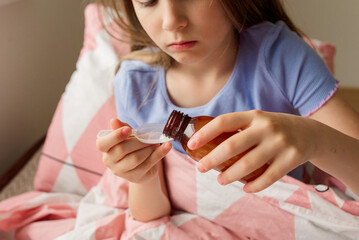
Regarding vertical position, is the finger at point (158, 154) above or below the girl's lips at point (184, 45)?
below

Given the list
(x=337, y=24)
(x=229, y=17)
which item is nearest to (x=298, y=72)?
(x=229, y=17)

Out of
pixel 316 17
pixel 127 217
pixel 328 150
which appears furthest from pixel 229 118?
pixel 316 17

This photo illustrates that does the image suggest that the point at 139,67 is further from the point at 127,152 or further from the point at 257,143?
the point at 257,143

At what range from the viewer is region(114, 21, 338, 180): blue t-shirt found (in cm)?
74

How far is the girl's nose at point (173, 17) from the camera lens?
61cm

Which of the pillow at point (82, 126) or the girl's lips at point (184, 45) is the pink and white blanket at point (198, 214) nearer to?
the pillow at point (82, 126)

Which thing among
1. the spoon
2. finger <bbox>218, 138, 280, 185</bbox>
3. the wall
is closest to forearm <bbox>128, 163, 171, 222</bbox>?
the spoon

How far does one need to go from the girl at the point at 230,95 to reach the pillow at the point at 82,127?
221 mm

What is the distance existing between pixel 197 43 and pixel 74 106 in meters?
0.61

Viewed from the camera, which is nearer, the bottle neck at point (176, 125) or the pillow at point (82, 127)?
the bottle neck at point (176, 125)

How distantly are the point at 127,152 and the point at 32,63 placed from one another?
951mm

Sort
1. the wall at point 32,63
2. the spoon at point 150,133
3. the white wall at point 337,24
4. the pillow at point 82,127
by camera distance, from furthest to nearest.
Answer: the white wall at point 337,24
the wall at point 32,63
the pillow at point 82,127
the spoon at point 150,133

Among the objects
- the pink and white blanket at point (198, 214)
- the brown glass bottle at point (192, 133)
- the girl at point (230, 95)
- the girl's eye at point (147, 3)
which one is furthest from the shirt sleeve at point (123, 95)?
the brown glass bottle at point (192, 133)

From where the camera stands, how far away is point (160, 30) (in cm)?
68
